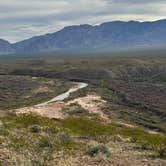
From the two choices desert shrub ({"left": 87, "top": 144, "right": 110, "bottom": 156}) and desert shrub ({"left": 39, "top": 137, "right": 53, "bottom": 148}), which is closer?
desert shrub ({"left": 87, "top": 144, "right": 110, "bottom": 156})

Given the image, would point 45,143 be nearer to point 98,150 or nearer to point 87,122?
point 98,150

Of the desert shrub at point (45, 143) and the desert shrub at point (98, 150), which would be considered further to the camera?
the desert shrub at point (45, 143)

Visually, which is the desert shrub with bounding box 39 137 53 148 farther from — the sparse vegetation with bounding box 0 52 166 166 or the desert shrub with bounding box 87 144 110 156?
the desert shrub with bounding box 87 144 110 156

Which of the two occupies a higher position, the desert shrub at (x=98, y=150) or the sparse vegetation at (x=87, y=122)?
the desert shrub at (x=98, y=150)

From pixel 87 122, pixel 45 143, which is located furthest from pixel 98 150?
pixel 87 122

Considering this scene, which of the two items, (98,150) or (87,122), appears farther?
(87,122)

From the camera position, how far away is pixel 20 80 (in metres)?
133

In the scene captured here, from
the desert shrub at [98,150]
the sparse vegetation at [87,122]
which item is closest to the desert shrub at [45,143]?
the sparse vegetation at [87,122]

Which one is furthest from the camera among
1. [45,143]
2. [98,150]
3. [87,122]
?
[87,122]

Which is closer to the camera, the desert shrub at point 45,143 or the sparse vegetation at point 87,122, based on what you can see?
the sparse vegetation at point 87,122

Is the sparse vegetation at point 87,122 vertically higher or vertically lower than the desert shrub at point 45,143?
lower

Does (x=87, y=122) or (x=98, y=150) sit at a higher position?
(x=98, y=150)

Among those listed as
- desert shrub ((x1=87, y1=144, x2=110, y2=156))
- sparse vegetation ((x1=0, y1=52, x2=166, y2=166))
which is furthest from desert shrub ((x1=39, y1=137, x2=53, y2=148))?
desert shrub ((x1=87, y1=144, x2=110, y2=156))

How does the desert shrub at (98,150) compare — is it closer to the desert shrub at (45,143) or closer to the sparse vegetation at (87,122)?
the sparse vegetation at (87,122)
